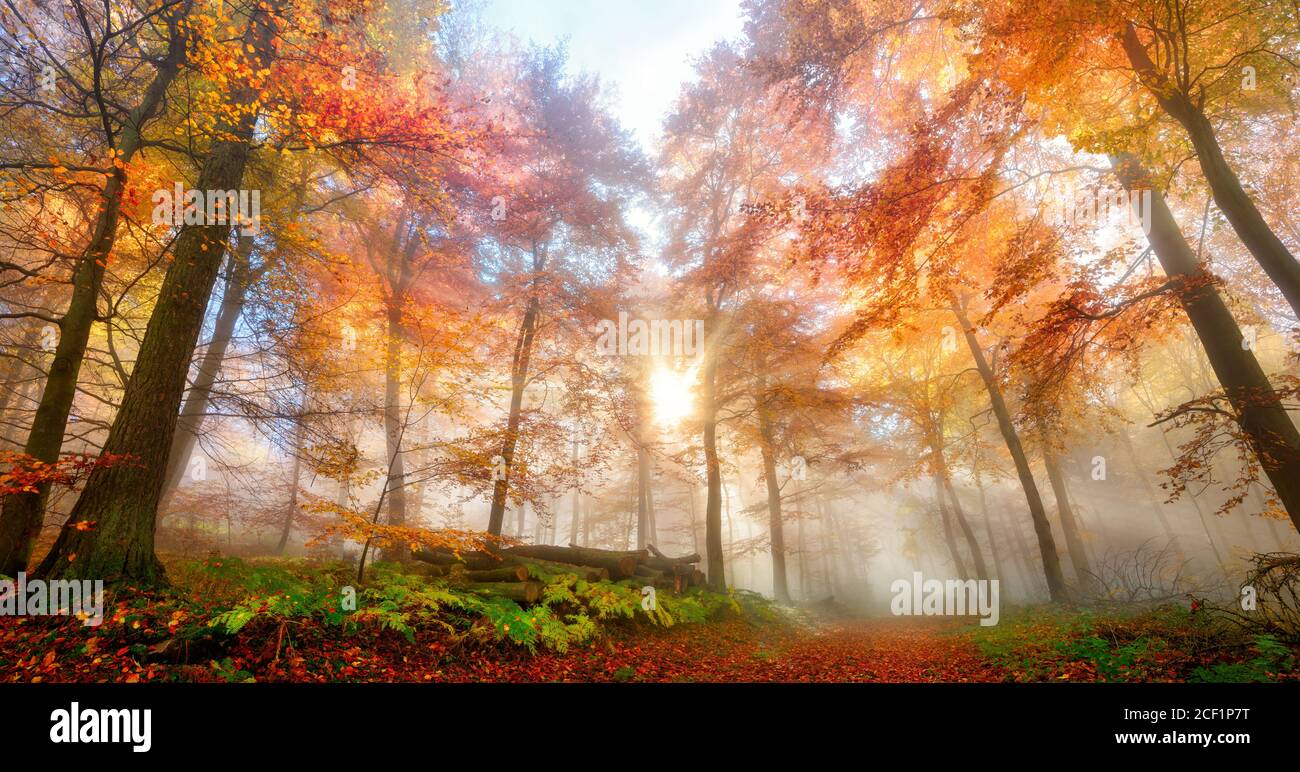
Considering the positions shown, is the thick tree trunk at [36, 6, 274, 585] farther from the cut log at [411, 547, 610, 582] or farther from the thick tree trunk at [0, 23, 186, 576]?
the cut log at [411, 547, 610, 582]

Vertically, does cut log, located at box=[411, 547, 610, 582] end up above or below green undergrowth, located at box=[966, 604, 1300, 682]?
above

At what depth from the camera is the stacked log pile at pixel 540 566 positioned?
7.70 metres

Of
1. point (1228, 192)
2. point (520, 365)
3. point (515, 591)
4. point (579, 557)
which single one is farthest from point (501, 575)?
point (1228, 192)

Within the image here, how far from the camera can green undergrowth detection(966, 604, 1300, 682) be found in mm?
4180

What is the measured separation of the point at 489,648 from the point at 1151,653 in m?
7.92

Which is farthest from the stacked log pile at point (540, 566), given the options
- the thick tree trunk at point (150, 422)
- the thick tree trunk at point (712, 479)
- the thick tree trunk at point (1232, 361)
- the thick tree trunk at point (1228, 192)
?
the thick tree trunk at point (1228, 192)

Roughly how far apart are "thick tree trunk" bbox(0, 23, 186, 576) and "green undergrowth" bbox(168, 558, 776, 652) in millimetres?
1465

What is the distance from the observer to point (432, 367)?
780 cm

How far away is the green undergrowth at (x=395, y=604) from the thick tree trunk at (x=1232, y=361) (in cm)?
938

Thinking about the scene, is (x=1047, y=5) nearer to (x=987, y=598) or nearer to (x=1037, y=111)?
(x=1037, y=111)

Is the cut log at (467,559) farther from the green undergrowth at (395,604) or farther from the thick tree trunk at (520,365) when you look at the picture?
the thick tree trunk at (520,365)

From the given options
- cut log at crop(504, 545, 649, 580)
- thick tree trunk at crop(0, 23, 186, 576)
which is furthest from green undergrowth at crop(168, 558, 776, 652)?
cut log at crop(504, 545, 649, 580)
